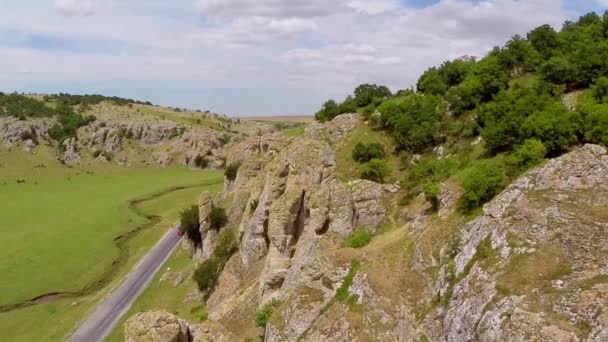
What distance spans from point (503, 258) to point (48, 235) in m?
82.8

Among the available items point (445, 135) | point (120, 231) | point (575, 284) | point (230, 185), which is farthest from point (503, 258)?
point (120, 231)

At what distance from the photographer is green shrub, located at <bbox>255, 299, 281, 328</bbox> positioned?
40.5 meters

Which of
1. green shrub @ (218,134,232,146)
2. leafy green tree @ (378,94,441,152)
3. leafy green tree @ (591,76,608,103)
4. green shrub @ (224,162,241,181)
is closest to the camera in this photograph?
leafy green tree @ (591,76,608,103)

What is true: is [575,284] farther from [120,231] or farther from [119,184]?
[119,184]

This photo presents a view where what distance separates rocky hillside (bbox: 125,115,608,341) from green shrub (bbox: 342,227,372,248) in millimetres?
251

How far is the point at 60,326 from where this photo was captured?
2232 inches

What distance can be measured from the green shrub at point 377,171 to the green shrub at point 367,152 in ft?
12.1

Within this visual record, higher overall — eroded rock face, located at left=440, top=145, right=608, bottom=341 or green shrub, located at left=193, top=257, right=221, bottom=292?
eroded rock face, located at left=440, top=145, right=608, bottom=341

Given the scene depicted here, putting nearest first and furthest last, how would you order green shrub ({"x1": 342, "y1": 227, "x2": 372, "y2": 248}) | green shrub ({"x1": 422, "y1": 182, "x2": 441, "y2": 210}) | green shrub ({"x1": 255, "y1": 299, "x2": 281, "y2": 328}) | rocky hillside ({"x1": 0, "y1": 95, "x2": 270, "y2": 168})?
green shrub ({"x1": 422, "y1": 182, "x2": 441, "y2": 210}) < green shrub ({"x1": 342, "y1": 227, "x2": 372, "y2": 248}) < green shrub ({"x1": 255, "y1": 299, "x2": 281, "y2": 328}) < rocky hillside ({"x1": 0, "y1": 95, "x2": 270, "y2": 168})

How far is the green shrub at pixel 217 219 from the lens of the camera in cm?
6688

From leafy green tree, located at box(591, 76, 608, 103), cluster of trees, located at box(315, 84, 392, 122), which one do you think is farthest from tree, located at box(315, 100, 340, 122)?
leafy green tree, located at box(591, 76, 608, 103)

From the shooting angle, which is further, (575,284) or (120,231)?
(120,231)

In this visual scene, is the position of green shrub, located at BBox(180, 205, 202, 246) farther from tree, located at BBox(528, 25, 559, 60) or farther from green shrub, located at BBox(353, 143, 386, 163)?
tree, located at BBox(528, 25, 559, 60)

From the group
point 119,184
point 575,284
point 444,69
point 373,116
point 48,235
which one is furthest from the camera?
point 119,184
